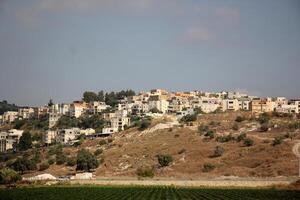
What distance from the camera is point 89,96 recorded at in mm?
183375

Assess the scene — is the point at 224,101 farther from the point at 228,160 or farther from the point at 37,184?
the point at 37,184

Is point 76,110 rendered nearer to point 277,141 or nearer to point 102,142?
point 102,142

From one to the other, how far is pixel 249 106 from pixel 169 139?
1922 inches

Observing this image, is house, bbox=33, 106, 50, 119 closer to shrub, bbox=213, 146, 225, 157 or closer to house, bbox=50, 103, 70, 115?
house, bbox=50, 103, 70, 115

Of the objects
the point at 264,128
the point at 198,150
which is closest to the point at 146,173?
the point at 198,150

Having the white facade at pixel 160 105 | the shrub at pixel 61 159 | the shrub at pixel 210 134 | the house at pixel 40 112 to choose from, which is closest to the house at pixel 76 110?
the house at pixel 40 112

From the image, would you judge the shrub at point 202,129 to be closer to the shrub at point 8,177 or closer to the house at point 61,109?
the shrub at point 8,177

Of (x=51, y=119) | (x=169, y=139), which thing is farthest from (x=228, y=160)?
(x=51, y=119)

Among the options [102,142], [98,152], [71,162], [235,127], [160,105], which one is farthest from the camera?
[160,105]

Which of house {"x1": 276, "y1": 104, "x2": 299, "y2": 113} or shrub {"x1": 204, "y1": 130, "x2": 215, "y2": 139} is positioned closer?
shrub {"x1": 204, "y1": 130, "x2": 215, "y2": 139}

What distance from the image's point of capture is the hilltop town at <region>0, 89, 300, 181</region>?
245ft

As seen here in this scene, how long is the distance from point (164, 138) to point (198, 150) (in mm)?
14435

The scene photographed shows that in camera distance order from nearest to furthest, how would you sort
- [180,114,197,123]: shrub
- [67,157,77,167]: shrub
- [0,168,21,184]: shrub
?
[0,168,21,184]: shrub
[67,157,77,167]: shrub
[180,114,197,123]: shrub

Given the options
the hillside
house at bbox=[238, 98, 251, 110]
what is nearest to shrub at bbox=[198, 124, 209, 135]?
the hillside
